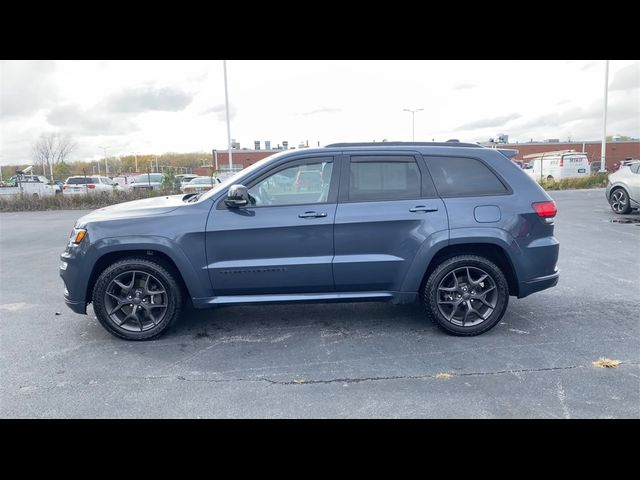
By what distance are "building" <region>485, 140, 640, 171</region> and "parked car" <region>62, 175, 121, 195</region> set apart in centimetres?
4932

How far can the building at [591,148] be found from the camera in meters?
59.2

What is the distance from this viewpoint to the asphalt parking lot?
316cm

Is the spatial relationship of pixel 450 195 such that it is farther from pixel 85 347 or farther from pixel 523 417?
pixel 85 347

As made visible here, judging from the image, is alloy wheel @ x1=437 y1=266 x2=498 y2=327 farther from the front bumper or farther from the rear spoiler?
the front bumper

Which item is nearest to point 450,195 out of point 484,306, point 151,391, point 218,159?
point 484,306

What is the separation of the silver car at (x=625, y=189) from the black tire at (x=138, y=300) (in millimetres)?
12609

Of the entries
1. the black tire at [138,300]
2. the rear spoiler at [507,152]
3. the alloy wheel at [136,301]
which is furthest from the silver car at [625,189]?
the alloy wheel at [136,301]

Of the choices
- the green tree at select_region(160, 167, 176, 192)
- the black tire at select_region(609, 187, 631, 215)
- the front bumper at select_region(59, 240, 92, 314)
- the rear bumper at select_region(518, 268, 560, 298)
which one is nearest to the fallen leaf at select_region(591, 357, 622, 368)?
the rear bumper at select_region(518, 268, 560, 298)

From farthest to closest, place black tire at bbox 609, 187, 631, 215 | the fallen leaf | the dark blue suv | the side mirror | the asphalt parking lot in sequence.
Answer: black tire at bbox 609, 187, 631, 215 < the dark blue suv < the side mirror < the fallen leaf < the asphalt parking lot

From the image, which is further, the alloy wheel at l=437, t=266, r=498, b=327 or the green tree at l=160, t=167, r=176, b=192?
the green tree at l=160, t=167, r=176, b=192

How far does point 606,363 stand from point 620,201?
1084 cm

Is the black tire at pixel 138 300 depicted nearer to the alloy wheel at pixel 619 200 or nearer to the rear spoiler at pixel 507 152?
the rear spoiler at pixel 507 152

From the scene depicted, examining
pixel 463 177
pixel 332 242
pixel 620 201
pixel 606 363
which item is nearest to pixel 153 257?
pixel 332 242

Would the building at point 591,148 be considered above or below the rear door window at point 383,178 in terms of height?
above
